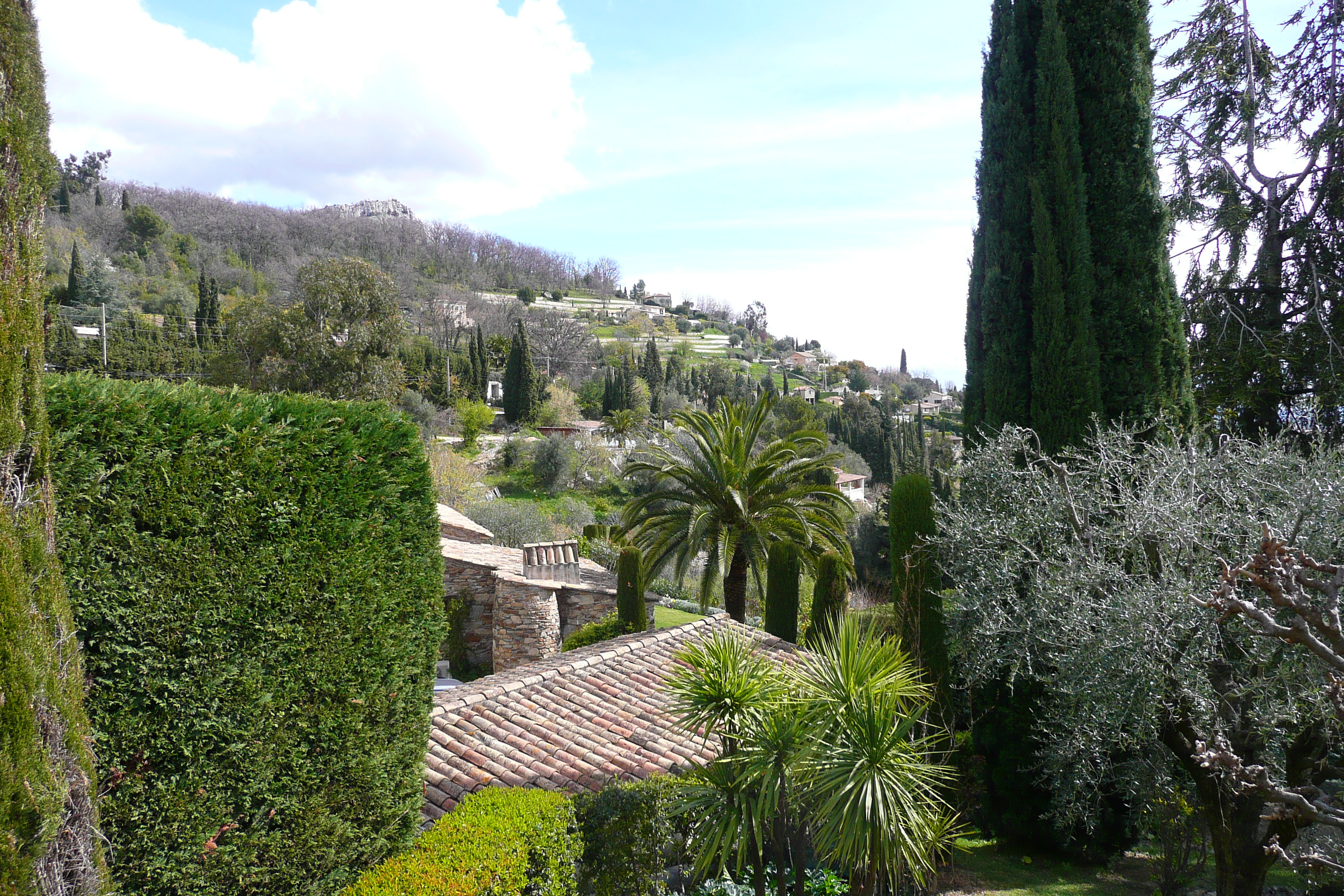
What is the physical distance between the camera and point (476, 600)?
540 inches

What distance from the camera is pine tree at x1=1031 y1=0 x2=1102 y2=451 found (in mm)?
8578

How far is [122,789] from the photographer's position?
9.41 feet

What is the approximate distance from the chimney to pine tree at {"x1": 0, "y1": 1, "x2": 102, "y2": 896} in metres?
10.7

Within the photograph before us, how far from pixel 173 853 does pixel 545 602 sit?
9973 millimetres

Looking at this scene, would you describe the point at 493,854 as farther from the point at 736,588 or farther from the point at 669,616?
the point at 669,616

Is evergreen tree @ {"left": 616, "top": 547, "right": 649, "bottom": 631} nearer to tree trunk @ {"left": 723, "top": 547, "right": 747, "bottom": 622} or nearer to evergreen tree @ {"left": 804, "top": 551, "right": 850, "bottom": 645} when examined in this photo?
tree trunk @ {"left": 723, "top": 547, "right": 747, "bottom": 622}

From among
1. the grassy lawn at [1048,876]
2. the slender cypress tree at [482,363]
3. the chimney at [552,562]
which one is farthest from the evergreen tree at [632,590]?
the slender cypress tree at [482,363]

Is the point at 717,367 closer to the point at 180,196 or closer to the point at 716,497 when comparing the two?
the point at 716,497

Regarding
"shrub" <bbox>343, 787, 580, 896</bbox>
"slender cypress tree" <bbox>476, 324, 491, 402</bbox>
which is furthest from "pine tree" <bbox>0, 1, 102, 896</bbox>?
"slender cypress tree" <bbox>476, 324, 491, 402</bbox>

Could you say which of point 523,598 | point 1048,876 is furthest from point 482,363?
point 1048,876

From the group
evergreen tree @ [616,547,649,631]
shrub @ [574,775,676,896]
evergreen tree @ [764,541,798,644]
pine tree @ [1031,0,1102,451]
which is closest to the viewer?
shrub @ [574,775,676,896]

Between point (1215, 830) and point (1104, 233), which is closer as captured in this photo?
point (1215, 830)

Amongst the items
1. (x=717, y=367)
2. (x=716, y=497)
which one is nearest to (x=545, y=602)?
(x=716, y=497)

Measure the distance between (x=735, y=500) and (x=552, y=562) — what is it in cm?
402
